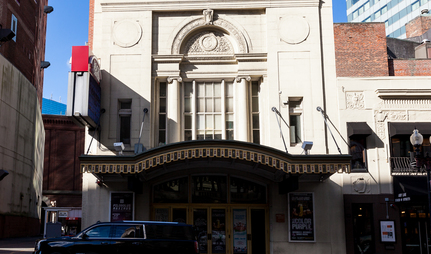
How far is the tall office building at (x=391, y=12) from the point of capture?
74.9 metres

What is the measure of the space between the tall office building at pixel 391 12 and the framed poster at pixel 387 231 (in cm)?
6102

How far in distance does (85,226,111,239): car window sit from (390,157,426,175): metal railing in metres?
12.1

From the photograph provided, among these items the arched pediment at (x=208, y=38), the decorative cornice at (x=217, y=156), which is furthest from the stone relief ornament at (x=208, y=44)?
the decorative cornice at (x=217, y=156)

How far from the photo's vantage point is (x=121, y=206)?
19.3 meters

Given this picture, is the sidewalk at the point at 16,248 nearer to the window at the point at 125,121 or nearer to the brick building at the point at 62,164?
the window at the point at 125,121

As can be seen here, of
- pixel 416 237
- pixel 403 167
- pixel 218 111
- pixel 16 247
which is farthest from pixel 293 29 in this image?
pixel 16 247

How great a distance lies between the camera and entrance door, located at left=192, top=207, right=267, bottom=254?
19375mm

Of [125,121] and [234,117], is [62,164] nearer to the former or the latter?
[125,121]

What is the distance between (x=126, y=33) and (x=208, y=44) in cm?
376

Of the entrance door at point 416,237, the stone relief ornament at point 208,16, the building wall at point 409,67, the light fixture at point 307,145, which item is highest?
the stone relief ornament at point 208,16

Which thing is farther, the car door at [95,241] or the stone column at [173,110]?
the stone column at [173,110]

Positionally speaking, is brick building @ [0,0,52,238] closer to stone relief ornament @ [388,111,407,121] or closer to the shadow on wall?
the shadow on wall

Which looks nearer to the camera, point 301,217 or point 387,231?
point 387,231

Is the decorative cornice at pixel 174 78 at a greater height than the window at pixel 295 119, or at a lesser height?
greater
